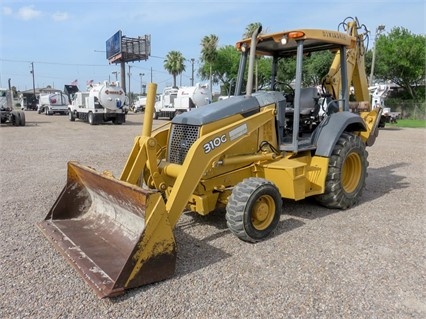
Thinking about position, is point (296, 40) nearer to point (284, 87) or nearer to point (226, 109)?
point (284, 87)

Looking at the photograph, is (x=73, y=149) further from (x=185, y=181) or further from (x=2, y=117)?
(x=2, y=117)

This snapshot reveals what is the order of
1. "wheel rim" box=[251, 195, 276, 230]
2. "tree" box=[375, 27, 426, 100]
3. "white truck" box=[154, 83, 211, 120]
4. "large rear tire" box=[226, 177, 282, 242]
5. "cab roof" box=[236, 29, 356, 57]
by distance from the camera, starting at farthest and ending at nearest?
1. "tree" box=[375, 27, 426, 100]
2. "white truck" box=[154, 83, 211, 120]
3. "cab roof" box=[236, 29, 356, 57]
4. "wheel rim" box=[251, 195, 276, 230]
5. "large rear tire" box=[226, 177, 282, 242]

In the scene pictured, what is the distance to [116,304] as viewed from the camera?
306 cm

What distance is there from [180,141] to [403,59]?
35.3m

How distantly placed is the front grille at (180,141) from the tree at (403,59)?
32806 mm

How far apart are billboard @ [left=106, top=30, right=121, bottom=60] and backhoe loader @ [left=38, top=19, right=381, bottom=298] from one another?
4870 cm

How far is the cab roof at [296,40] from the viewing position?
4.90 metres

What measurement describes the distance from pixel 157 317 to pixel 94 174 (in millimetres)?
1868

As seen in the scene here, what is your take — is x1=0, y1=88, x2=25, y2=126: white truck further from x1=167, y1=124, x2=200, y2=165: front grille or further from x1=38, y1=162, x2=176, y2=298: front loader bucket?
x1=167, y1=124, x2=200, y2=165: front grille

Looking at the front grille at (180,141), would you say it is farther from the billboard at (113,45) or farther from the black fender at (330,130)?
the billboard at (113,45)

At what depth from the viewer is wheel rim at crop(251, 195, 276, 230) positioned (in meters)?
4.25

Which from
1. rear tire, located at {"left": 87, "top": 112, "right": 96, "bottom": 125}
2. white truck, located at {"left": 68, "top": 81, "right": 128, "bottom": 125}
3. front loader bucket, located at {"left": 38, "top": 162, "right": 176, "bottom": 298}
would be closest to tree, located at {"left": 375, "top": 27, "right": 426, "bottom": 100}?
white truck, located at {"left": 68, "top": 81, "right": 128, "bottom": 125}

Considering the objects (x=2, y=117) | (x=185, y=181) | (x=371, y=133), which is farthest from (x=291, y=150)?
(x=2, y=117)

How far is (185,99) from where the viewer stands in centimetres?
2709
